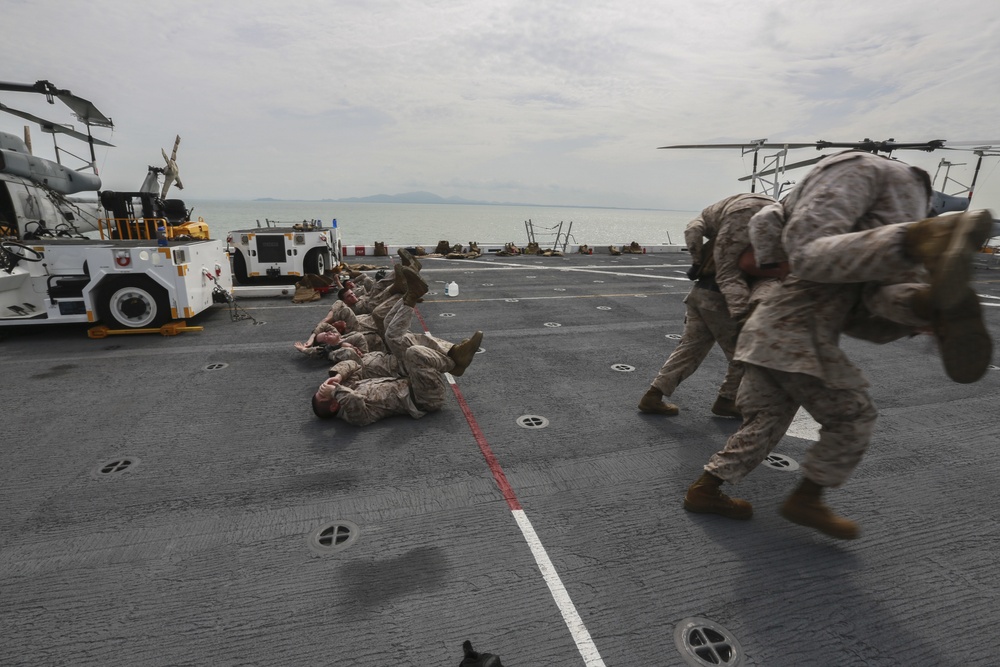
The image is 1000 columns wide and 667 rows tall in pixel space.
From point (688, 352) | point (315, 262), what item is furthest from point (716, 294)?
point (315, 262)

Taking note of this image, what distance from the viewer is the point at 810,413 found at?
2217 mm

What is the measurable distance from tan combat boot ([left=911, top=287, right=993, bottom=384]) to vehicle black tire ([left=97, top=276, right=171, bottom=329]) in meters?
7.81

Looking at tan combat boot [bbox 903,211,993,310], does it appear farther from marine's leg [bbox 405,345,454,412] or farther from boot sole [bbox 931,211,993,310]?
marine's leg [bbox 405,345,454,412]

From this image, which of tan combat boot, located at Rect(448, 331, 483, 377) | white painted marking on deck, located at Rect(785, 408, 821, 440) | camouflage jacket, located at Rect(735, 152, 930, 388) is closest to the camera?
camouflage jacket, located at Rect(735, 152, 930, 388)

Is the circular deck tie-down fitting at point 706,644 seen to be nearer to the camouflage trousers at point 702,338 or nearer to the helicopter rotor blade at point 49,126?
the camouflage trousers at point 702,338

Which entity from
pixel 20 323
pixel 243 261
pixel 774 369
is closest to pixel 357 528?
pixel 774 369

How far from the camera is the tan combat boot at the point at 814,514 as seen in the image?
2.29 metres

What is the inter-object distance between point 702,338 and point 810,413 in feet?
5.09

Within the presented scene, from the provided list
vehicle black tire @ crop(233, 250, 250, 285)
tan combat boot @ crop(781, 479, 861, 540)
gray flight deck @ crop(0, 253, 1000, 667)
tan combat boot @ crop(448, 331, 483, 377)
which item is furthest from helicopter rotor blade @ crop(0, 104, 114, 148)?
tan combat boot @ crop(781, 479, 861, 540)

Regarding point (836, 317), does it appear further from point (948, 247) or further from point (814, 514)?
point (814, 514)

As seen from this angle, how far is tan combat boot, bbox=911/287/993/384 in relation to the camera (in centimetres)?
167

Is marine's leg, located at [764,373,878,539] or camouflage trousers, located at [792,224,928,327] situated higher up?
camouflage trousers, located at [792,224,928,327]

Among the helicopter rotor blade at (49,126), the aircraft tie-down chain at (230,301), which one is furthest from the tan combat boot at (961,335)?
the helicopter rotor blade at (49,126)

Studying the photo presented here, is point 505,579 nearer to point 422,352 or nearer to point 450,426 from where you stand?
point 450,426
